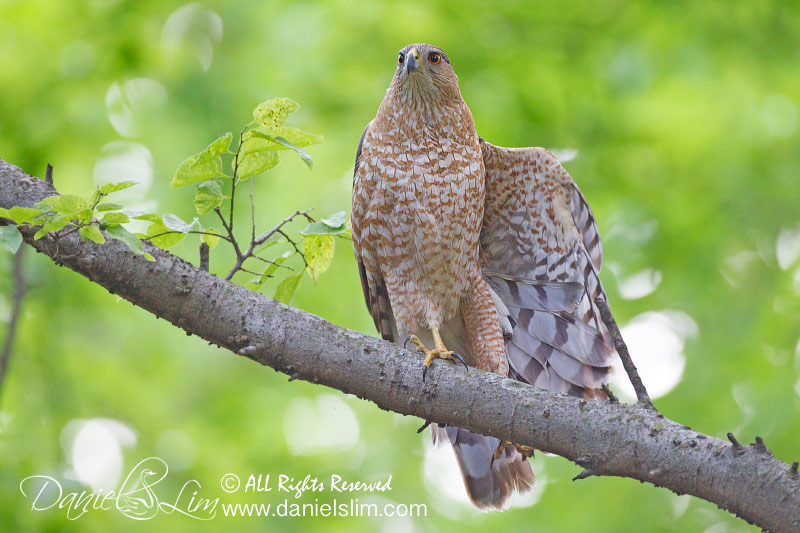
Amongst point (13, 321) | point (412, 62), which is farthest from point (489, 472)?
point (13, 321)

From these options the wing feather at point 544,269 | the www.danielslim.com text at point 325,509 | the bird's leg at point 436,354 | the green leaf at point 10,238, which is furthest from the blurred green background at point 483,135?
the green leaf at point 10,238

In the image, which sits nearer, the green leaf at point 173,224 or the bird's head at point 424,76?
the green leaf at point 173,224

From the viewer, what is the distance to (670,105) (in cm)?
537

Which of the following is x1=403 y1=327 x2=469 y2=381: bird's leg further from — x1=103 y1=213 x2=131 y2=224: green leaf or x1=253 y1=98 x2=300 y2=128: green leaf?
x1=103 y1=213 x2=131 y2=224: green leaf

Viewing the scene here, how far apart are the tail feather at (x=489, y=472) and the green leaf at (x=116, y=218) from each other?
2.25 m

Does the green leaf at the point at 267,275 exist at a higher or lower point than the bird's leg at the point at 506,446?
higher

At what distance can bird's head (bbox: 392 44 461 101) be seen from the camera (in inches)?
136

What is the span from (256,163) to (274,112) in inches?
7.4

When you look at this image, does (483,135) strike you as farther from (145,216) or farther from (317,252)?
(145,216)

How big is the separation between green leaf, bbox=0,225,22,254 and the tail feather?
7.83ft

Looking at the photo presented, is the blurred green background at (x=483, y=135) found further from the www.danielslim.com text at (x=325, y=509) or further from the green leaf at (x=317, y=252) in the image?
the green leaf at (x=317, y=252)

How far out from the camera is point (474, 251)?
3611 millimetres

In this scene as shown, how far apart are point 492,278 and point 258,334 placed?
5.77ft

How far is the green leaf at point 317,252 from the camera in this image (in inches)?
115
